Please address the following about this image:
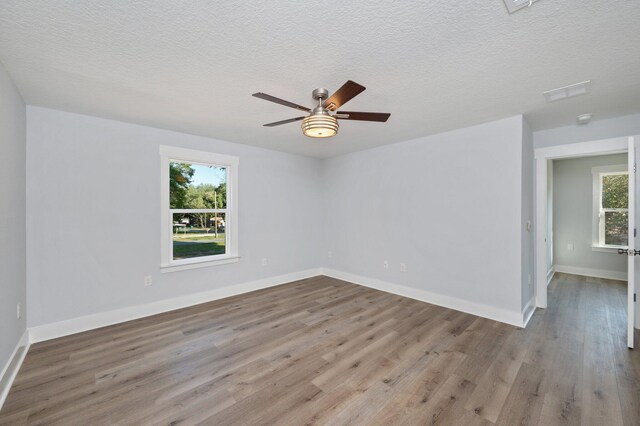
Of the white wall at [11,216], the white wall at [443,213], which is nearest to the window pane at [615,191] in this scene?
the white wall at [443,213]

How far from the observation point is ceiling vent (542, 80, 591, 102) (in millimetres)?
2367

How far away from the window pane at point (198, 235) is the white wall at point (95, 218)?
0.94 feet

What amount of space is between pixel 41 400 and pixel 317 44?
10.6 ft

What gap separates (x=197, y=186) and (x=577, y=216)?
7182 millimetres

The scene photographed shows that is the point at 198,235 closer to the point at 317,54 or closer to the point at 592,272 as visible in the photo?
the point at 317,54

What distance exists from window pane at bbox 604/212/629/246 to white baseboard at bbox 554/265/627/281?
0.55 meters

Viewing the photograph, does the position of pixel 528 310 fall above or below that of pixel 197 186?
below

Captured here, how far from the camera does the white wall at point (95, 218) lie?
2879 millimetres

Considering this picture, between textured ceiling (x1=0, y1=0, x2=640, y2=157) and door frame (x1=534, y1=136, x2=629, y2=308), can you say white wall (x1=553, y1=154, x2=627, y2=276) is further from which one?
textured ceiling (x1=0, y1=0, x2=640, y2=157)

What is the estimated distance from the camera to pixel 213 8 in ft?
4.83

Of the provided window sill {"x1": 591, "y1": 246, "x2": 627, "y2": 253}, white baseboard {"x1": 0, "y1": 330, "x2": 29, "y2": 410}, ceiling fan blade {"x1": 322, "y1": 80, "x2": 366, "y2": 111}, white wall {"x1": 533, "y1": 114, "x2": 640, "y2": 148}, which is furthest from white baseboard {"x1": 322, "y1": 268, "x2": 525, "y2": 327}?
white baseboard {"x1": 0, "y1": 330, "x2": 29, "y2": 410}

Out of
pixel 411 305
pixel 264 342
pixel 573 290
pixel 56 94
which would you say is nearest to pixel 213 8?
pixel 56 94

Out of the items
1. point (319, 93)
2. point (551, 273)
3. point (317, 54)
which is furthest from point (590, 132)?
point (317, 54)

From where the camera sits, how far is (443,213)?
3.88 metres
